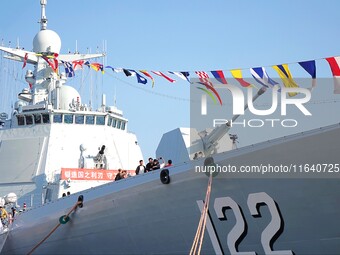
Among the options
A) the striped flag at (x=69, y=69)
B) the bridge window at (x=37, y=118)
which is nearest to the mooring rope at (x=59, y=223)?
the bridge window at (x=37, y=118)

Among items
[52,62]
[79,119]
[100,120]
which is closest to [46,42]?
[52,62]

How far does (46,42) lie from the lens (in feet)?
72.2

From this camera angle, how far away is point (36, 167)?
18.1m

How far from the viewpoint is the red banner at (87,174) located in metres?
16.2

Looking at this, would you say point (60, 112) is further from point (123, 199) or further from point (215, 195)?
point (215, 195)

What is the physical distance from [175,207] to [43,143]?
8815 millimetres

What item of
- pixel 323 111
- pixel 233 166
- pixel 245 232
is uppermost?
pixel 323 111

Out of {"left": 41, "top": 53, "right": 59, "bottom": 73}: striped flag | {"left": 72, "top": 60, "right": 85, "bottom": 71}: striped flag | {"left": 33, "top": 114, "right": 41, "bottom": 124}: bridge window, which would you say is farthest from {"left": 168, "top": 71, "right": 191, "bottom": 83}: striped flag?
{"left": 41, "top": 53, "right": 59, "bottom": 73}: striped flag

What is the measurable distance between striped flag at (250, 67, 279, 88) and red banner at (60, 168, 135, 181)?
A: 7351mm

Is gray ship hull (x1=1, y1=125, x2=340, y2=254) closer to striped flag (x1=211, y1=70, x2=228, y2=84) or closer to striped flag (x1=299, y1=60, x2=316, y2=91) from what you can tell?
striped flag (x1=299, y1=60, x2=316, y2=91)

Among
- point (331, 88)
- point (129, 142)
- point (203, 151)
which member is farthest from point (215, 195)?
point (129, 142)

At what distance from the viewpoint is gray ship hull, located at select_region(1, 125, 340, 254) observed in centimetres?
899

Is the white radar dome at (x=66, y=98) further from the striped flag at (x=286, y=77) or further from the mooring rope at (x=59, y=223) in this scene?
the striped flag at (x=286, y=77)

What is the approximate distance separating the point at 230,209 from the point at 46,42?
45.1 feet
